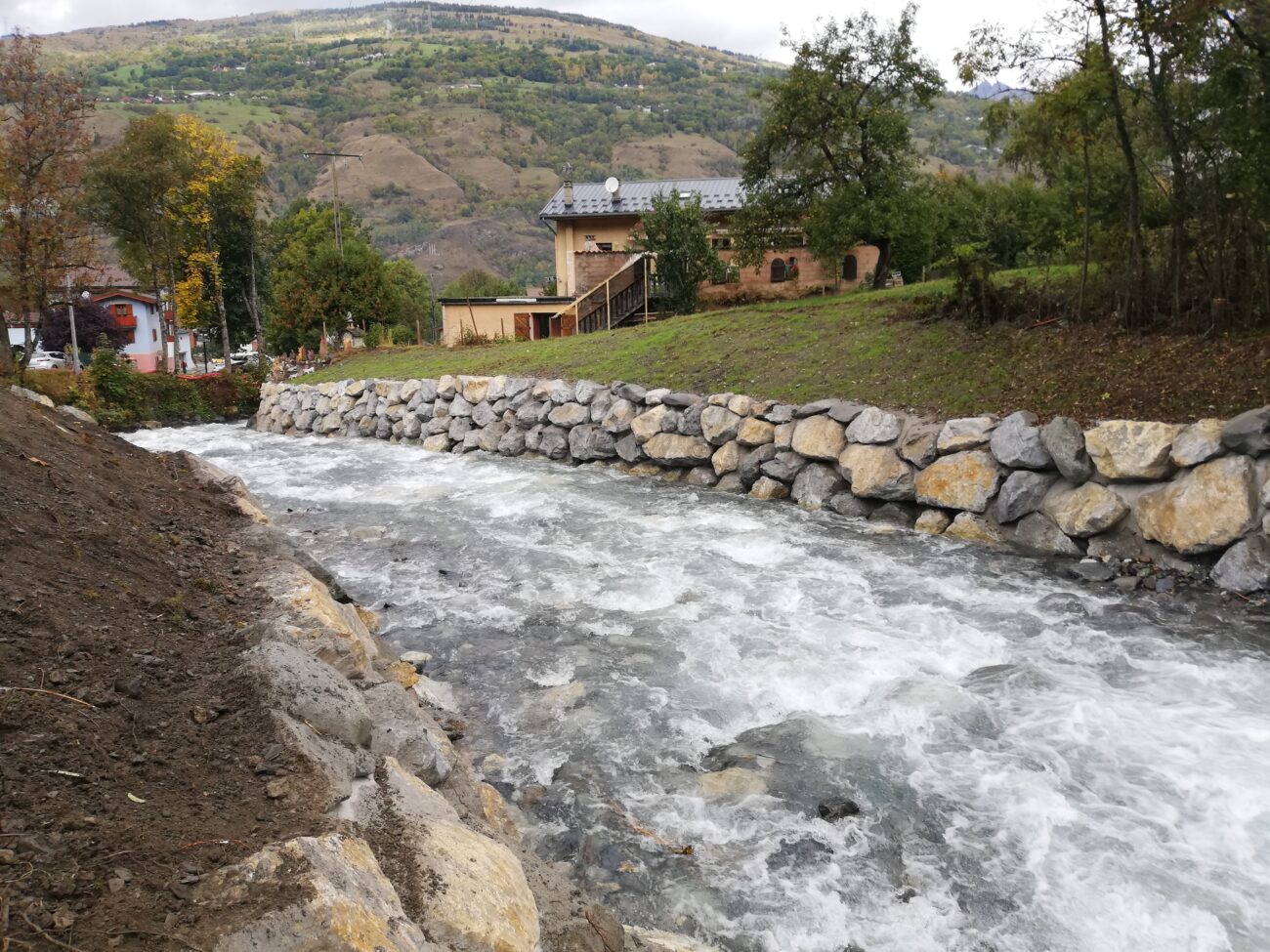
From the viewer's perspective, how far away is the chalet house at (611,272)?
88.7ft

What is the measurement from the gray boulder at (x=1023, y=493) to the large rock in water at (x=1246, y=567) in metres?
1.81

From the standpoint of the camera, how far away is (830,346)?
46.6 feet

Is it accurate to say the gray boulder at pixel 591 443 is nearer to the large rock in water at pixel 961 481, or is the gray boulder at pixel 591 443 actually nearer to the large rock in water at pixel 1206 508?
the large rock in water at pixel 961 481

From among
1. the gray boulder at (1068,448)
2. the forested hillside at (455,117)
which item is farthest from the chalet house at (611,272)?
the forested hillside at (455,117)

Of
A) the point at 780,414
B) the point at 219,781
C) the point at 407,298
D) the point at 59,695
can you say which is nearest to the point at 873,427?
the point at 780,414

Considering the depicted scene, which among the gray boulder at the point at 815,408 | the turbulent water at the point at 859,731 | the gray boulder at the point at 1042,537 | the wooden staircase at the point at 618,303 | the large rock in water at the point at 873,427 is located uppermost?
the wooden staircase at the point at 618,303

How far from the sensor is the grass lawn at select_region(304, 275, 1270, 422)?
30.6ft

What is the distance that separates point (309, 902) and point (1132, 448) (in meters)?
8.44

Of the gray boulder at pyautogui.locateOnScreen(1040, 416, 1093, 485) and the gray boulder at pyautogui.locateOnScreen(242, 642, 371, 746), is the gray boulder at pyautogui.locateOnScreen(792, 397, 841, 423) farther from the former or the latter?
the gray boulder at pyautogui.locateOnScreen(242, 642, 371, 746)

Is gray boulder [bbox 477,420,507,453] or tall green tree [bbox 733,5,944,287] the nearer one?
gray boulder [bbox 477,420,507,453]

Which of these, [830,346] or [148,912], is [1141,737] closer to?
[148,912]

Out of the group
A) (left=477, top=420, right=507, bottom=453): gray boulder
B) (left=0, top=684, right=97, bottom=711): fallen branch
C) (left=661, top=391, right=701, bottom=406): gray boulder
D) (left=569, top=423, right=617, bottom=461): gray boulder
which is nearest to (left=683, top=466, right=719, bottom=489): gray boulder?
(left=661, top=391, right=701, bottom=406): gray boulder

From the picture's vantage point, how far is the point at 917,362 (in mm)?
12422

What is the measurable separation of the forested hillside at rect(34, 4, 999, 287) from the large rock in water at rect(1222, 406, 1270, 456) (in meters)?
69.9
